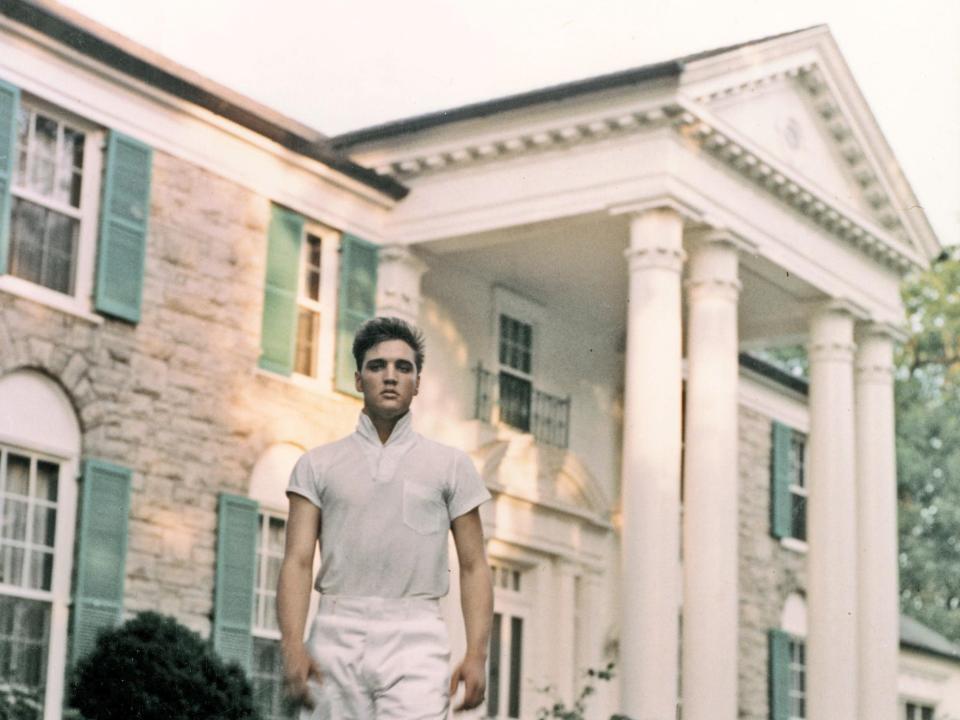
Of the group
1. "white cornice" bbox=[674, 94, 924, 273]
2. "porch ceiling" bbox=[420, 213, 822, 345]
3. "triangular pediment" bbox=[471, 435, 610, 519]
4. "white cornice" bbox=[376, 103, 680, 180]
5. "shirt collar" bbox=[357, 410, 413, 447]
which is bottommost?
"shirt collar" bbox=[357, 410, 413, 447]

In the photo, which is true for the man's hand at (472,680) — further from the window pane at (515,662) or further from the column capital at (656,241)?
the window pane at (515,662)

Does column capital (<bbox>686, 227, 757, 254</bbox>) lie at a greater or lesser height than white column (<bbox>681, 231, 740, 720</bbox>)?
greater

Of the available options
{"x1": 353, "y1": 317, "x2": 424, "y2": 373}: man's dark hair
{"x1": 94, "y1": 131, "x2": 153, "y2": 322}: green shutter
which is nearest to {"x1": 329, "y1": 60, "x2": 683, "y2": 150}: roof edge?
{"x1": 94, "y1": 131, "x2": 153, "y2": 322}: green shutter

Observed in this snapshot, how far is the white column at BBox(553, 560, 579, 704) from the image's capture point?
76.5 ft

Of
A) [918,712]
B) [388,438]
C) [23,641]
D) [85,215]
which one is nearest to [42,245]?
[85,215]

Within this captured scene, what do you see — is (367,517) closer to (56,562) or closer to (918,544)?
(56,562)

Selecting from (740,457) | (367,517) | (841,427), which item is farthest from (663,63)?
(367,517)

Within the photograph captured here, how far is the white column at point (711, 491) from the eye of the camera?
771 inches

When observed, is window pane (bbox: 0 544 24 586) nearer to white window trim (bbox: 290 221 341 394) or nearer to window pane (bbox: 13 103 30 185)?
window pane (bbox: 13 103 30 185)

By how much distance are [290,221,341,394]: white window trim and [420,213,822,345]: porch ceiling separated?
1.21 meters

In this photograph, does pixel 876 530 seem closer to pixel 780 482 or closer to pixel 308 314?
pixel 780 482

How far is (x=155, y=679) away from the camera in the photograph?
49.9 ft

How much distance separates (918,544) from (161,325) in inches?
1082

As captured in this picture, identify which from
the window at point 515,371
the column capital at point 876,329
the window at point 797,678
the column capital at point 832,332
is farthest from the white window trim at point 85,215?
the window at point 797,678
